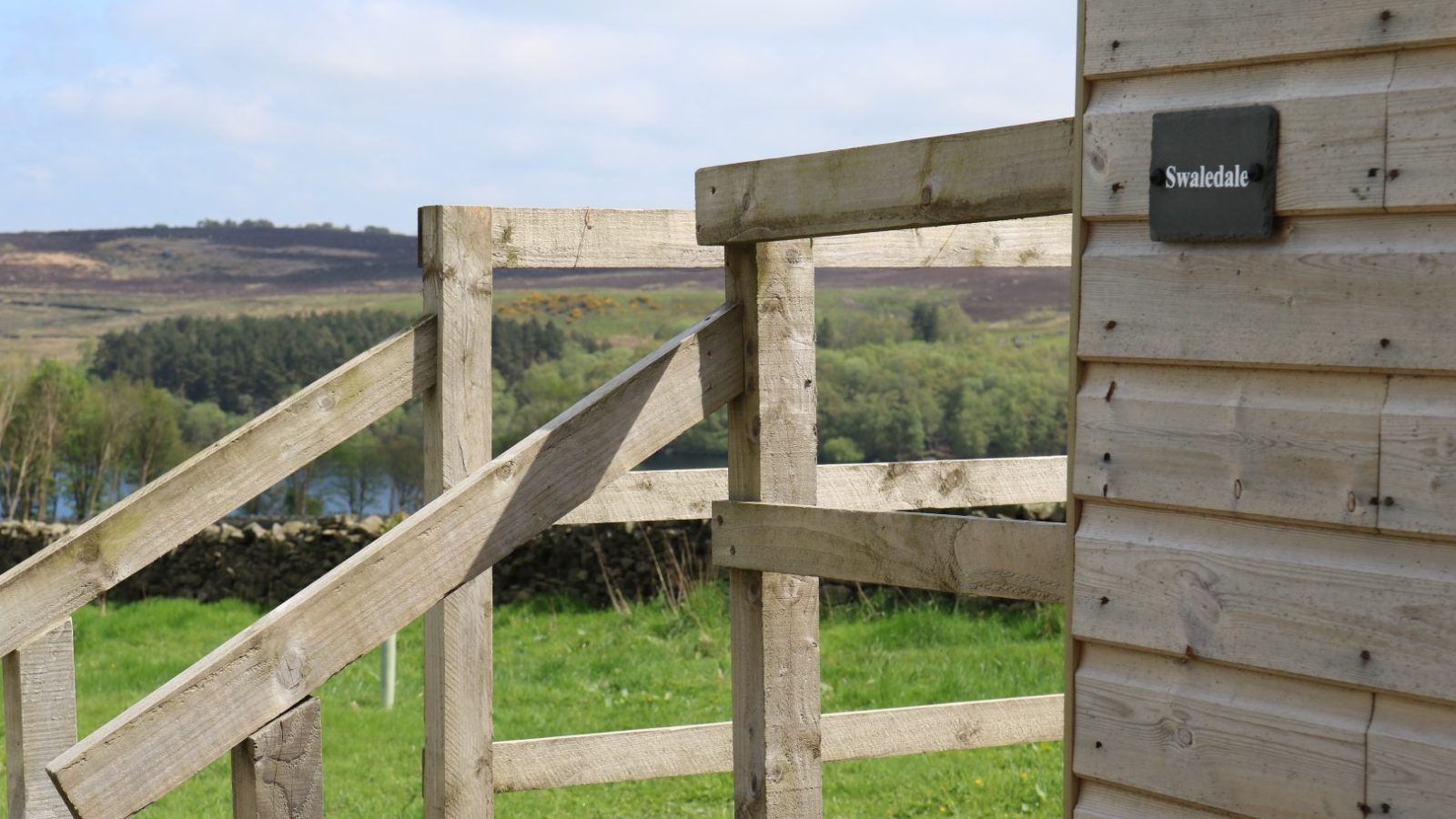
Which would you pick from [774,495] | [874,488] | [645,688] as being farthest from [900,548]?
[645,688]

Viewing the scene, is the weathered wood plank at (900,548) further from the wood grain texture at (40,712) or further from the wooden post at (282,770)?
the wood grain texture at (40,712)

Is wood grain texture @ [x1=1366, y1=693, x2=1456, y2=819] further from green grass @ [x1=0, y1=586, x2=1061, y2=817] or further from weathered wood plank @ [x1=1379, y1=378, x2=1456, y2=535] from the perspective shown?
green grass @ [x1=0, y1=586, x2=1061, y2=817]

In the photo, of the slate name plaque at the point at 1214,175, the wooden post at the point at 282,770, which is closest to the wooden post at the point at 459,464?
the wooden post at the point at 282,770

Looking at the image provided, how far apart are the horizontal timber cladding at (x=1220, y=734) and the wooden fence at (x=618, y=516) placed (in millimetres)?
279

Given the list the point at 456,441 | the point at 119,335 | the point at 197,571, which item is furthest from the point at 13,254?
the point at 456,441

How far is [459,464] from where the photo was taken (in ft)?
12.3

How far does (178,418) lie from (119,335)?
273 inches

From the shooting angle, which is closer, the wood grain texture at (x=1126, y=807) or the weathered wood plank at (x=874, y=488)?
the wood grain texture at (x=1126, y=807)

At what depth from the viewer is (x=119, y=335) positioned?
81.6 feet

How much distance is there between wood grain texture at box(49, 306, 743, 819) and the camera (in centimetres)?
221

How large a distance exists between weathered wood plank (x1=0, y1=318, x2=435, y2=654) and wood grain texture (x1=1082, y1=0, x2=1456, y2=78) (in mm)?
2046

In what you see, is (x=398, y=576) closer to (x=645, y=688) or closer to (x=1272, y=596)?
(x=1272, y=596)

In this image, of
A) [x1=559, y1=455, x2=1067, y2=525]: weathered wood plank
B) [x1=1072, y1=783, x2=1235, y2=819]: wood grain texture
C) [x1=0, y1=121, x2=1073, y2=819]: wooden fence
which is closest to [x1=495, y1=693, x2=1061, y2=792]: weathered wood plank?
[x1=0, y1=121, x2=1073, y2=819]: wooden fence

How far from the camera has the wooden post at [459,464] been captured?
3.72 m
